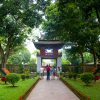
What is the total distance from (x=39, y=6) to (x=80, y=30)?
6109 millimetres

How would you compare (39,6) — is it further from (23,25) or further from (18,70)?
(18,70)

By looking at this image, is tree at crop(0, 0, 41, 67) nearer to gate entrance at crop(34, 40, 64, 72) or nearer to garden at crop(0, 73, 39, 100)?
garden at crop(0, 73, 39, 100)

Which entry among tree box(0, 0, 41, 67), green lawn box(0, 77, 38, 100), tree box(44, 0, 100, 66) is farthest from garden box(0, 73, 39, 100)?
tree box(44, 0, 100, 66)

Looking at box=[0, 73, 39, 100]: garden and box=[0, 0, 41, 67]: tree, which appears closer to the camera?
box=[0, 73, 39, 100]: garden

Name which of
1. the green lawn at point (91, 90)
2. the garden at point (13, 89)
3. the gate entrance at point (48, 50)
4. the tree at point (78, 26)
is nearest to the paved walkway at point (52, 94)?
the garden at point (13, 89)

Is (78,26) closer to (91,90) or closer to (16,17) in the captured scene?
(16,17)

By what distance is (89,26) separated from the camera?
1266 inches

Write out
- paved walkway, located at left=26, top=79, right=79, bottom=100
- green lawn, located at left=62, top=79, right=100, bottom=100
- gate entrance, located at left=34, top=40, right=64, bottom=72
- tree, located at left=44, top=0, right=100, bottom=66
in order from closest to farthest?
1. green lawn, located at left=62, top=79, right=100, bottom=100
2. paved walkway, located at left=26, top=79, right=79, bottom=100
3. tree, located at left=44, top=0, right=100, bottom=66
4. gate entrance, located at left=34, top=40, right=64, bottom=72

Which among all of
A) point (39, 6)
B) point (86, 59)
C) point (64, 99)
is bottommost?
point (64, 99)

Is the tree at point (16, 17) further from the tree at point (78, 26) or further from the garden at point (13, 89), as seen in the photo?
the garden at point (13, 89)

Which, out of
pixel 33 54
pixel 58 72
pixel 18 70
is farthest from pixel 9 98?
pixel 33 54

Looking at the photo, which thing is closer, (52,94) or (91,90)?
(52,94)

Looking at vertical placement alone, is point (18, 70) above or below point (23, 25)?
below

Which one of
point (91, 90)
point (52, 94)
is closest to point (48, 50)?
point (91, 90)
